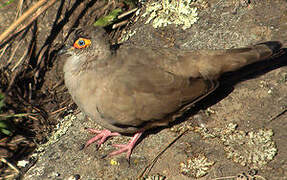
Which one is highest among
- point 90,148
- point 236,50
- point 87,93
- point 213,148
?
point 87,93

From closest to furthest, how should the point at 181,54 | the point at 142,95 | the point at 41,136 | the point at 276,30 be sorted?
the point at 142,95
the point at 181,54
the point at 276,30
the point at 41,136

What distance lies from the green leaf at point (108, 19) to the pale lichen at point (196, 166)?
10.5 ft

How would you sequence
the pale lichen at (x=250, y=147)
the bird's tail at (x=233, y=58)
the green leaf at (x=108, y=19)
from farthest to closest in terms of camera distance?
the green leaf at (x=108, y=19)
the bird's tail at (x=233, y=58)
the pale lichen at (x=250, y=147)

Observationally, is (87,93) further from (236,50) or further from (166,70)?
(236,50)

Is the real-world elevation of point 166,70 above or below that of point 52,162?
above

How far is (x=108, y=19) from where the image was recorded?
612 cm

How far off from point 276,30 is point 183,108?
79.6 inches

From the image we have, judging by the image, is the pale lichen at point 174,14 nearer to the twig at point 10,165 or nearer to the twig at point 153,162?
the twig at point 153,162

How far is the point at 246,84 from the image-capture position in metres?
4.67

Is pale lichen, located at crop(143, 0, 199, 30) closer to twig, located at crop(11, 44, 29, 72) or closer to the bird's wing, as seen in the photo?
the bird's wing

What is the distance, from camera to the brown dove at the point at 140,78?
13.5ft

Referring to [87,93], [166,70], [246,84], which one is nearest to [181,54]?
[166,70]

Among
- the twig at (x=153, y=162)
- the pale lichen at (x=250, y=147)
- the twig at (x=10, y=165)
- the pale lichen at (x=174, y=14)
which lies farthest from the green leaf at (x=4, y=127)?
the pale lichen at (x=250, y=147)

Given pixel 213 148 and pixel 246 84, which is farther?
pixel 246 84
